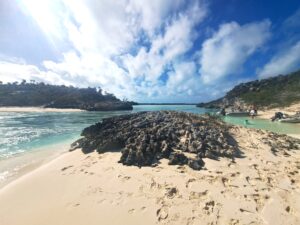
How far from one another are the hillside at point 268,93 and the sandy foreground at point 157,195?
67.2m

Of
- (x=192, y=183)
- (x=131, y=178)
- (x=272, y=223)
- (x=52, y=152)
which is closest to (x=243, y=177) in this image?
(x=192, y=183)

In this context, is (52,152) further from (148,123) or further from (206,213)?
(206,213)

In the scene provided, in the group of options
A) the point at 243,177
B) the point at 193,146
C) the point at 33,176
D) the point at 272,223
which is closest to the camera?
the point at 272,223

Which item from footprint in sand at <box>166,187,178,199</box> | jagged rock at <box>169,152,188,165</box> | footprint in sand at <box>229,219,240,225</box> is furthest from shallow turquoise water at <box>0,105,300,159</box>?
footprint in sand at <box>229,219,240,225</box>

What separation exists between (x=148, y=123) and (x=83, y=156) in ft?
21.0

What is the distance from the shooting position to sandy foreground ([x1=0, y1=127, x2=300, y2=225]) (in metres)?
5.25

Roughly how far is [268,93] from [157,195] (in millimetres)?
95204

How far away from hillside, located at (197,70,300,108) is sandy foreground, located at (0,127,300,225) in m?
A: 67.2

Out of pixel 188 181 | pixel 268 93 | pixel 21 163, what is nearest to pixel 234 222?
pixel 188 181

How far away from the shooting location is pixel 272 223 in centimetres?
494

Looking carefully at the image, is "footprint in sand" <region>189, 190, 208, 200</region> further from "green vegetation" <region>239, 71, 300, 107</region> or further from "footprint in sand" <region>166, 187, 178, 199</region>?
"green vegetation" <region>239, 71, 300, 107</region>

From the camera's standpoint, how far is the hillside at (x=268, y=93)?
6962 centimetres

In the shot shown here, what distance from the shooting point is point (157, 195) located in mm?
6270

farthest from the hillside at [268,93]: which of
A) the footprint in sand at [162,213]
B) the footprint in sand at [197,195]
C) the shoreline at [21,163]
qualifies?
the footprint in sand at [162,213]
